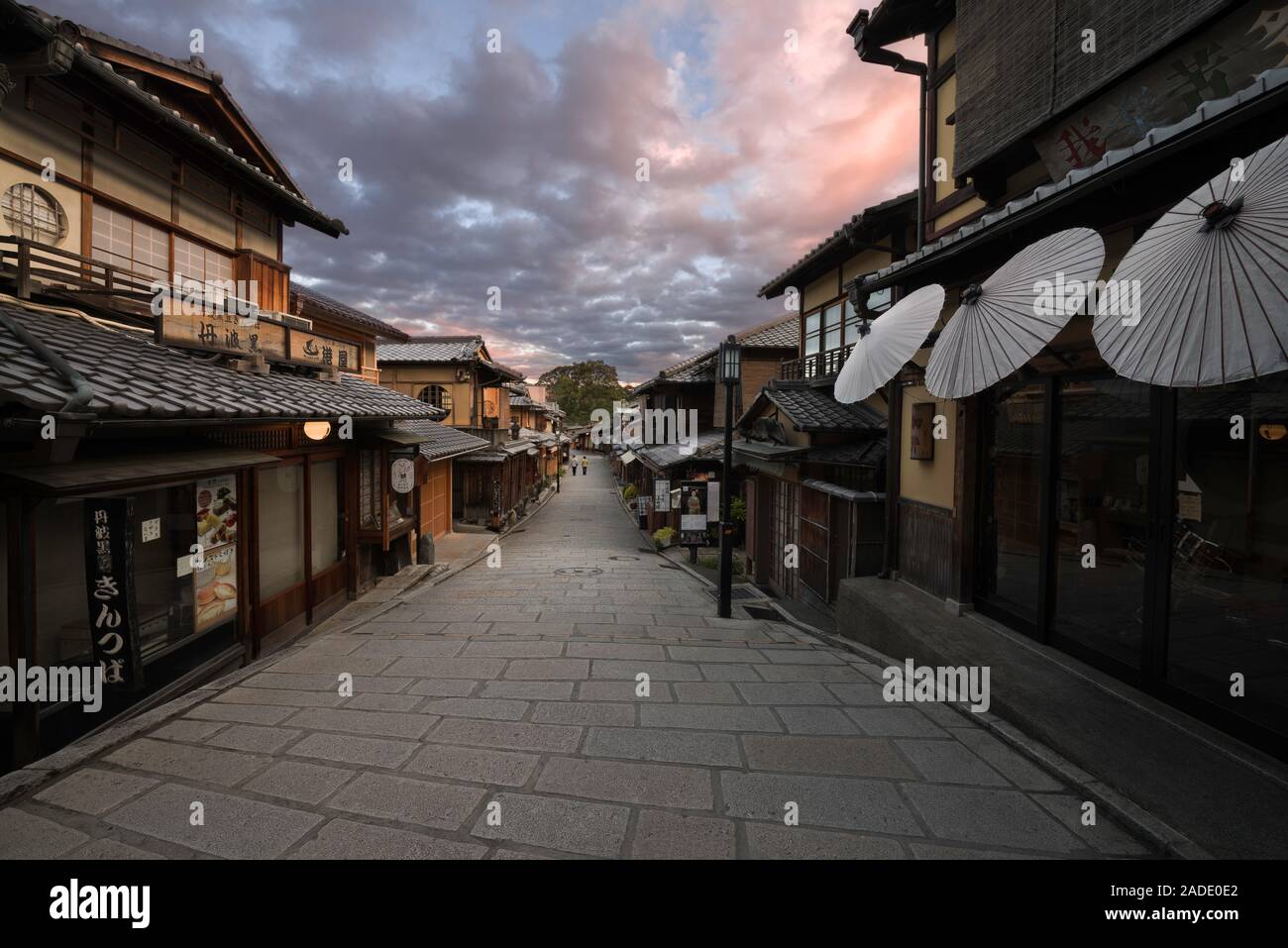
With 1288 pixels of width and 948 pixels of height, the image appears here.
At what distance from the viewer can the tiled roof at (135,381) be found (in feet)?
14.1

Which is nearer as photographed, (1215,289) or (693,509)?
(1215,289)

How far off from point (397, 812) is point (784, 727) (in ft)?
10.7

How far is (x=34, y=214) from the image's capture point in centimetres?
693

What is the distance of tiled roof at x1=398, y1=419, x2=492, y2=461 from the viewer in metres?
18.1

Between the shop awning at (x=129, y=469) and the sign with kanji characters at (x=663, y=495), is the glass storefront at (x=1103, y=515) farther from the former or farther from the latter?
the sign with kanji characters at (x=663, y=495)

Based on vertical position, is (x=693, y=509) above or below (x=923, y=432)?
below

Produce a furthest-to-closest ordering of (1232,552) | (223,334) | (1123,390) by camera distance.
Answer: (223,334) → (1123,390) → (1232,552)

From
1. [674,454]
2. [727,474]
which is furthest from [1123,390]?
[674,454]

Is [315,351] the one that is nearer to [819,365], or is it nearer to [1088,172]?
[1088,172]

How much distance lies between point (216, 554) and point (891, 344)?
9.56 m

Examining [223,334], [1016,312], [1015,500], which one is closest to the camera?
[1016,312]

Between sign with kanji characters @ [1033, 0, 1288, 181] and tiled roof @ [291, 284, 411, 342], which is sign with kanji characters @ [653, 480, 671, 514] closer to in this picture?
tiled roof @ [291, 284, 411, 342]

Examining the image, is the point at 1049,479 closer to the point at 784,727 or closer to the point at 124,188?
the point at 784,727

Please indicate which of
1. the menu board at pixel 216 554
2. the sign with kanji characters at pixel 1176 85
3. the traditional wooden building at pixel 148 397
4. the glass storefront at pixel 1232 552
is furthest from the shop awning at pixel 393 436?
the glass storefront at pixel 1232 552
